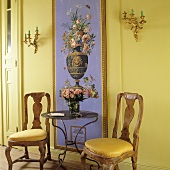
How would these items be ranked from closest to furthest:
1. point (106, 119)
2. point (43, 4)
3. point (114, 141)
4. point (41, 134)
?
point (114, 141) < point (41, 134) < point (106, 119) < point (43, 4)

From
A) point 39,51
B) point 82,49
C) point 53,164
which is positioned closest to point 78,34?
point 82,49

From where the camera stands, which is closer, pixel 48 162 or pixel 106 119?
pixel 106 119

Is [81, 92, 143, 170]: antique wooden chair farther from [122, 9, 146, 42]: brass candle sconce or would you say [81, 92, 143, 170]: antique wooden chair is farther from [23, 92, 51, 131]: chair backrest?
[23, 92, 51, 131]: chair backrest

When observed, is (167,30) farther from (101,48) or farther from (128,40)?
(101,48)

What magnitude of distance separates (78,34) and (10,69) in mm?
1430

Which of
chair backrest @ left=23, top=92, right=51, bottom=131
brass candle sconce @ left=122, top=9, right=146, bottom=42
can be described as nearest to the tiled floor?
chair backrest @ left=23, top=92, right=51, bottom=131

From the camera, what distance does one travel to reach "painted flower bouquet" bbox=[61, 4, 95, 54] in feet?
10.4

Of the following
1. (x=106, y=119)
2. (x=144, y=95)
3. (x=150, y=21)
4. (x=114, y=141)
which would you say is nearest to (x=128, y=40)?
(x=150, y=21)

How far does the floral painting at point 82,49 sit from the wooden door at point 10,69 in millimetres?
832

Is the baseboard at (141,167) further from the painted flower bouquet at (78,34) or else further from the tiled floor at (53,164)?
the painted flower bouquet at (78,34)

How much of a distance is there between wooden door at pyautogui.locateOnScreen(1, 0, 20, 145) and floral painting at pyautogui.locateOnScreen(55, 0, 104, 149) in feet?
2.73

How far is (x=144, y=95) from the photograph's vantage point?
2811 millimetres

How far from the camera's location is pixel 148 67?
9.12 ft

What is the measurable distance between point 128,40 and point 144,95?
703 mm
